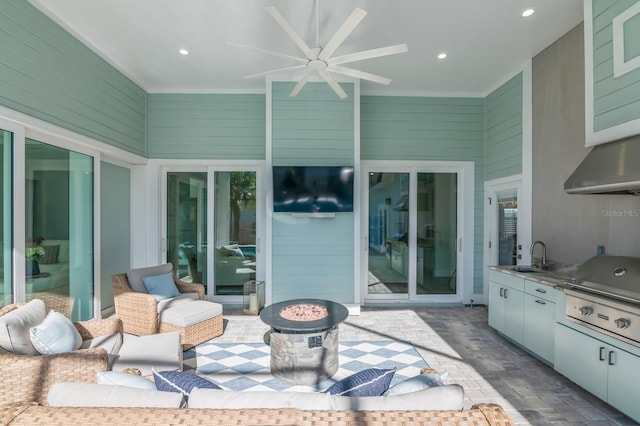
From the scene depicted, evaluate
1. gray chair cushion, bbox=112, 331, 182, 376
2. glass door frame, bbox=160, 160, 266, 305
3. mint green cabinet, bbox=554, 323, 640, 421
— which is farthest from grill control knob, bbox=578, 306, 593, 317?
glass door frame, bbox=160, 160, 266, 305

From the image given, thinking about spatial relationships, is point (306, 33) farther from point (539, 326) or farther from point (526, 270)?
point (539, 326)

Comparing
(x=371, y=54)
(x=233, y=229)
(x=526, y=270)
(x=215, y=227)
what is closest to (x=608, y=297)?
(x=526, y=270)

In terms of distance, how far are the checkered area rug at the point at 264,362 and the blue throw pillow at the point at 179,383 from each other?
140cm

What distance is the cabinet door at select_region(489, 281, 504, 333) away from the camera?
386cm

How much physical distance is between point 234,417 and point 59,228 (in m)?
3.52

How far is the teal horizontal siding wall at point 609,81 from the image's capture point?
2.54 metres

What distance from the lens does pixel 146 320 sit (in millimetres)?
3480

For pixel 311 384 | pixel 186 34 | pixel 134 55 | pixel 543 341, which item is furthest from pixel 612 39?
pixel 134 55

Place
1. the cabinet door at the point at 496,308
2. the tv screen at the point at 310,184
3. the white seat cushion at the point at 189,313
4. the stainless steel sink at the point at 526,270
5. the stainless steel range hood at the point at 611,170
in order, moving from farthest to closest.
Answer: the tv screen at the point at 310,184 → the cabinet door at the point at 496,308 → the stainless steel sink at the point at 526,270 → the white seat cushion at the point at 189,313 → the stainless steel range hood at the point at 611,170

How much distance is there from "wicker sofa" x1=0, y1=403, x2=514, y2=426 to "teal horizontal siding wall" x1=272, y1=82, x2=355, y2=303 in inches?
142

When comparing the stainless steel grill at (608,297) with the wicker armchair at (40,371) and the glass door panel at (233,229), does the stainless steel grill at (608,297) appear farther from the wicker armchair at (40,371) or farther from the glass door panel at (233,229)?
the glass door panel at (233,229)

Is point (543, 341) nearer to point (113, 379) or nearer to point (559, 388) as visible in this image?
point (559, 388)

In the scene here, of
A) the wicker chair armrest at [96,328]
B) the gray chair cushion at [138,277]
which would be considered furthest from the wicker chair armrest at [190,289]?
the wicker chair armrest at [96,328]

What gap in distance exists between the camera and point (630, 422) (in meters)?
2.34
